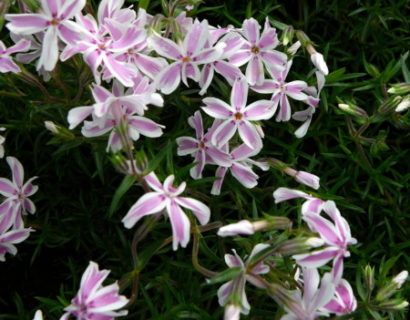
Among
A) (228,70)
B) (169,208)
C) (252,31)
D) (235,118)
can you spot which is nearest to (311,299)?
(169,208)

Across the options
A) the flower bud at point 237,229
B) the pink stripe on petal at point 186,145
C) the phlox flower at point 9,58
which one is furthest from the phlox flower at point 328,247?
the phlox flower at point 9,58

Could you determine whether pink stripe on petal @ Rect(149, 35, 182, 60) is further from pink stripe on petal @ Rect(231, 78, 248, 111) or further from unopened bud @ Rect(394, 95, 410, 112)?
unopened bud @ Rect(394, 95, 410, 112)

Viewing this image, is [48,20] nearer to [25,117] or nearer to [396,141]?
[25,117]

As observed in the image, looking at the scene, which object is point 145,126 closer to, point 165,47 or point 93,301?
point 165,47

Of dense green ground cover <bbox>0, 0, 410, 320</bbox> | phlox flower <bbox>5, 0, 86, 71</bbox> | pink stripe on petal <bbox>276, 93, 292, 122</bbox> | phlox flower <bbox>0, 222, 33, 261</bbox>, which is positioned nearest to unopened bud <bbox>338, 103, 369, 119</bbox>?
dense green ground cover <bbox>0, 0, 410, 320</bbox>

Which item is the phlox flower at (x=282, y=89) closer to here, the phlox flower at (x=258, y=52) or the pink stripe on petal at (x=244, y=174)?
the phlox flower at (x=258, y=52)

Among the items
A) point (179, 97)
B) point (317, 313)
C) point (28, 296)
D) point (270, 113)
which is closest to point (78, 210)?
point (28, 296)
